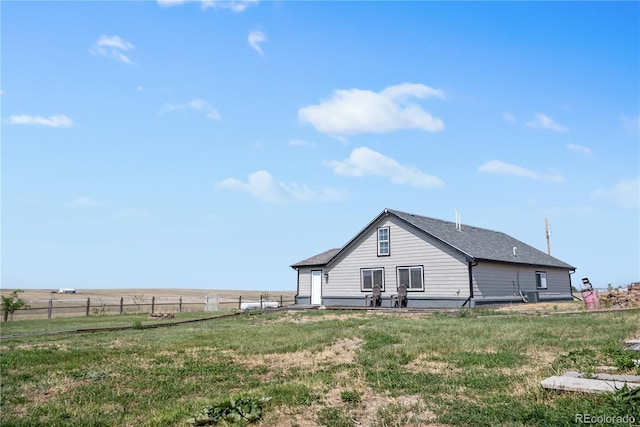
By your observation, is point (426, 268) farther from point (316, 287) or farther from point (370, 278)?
point (316, 287)

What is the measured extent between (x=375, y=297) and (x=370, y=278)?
152cm

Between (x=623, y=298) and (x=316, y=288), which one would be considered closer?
(x=623, y=298)

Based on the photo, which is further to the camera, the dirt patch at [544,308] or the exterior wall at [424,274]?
the exterior wall at [424,274]

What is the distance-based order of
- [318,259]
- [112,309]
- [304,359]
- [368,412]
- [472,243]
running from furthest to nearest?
[112,309]
[318,259]
[472,243]
[304,359]
[368,412]

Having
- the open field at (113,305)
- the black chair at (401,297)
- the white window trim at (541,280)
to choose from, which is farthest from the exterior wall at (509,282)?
the open field at (113,305)

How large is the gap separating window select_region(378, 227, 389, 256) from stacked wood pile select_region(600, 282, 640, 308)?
12357 millimetres

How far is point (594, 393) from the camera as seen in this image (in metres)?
5.82

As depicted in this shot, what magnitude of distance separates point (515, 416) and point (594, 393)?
1189mm

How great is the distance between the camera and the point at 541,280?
34.2 metres

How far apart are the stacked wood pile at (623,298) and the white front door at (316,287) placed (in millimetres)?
17794

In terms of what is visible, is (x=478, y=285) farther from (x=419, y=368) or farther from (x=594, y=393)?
(x=594, y=393)

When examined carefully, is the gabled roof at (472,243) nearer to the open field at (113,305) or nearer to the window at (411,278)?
the window at (411,278)

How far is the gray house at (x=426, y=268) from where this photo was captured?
26906mm

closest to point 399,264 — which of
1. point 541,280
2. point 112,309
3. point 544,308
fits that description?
point 544,308
